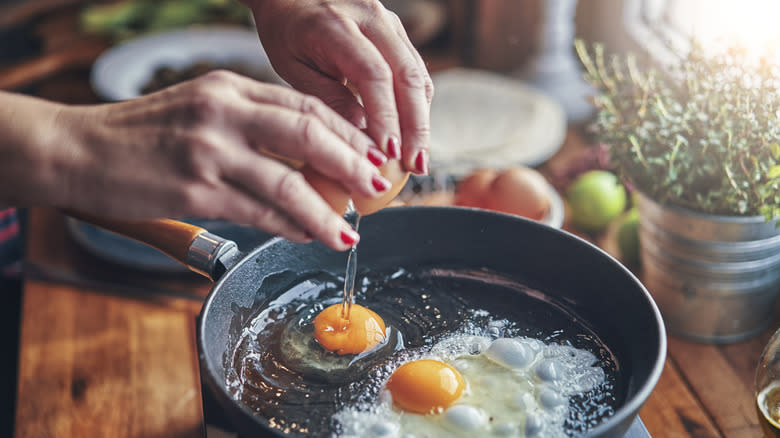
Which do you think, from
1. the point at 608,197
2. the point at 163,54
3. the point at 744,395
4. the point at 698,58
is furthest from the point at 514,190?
the point at 163,54

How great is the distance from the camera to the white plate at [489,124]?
186 cm

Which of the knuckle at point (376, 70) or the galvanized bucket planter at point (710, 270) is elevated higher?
the knuckle at point (376, 70)

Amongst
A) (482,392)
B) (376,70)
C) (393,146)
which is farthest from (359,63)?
(482,392)

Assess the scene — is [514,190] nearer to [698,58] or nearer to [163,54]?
[698,58]

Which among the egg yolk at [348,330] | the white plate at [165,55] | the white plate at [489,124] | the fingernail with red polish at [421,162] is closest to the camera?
the fingernail with red polish at [421,162]

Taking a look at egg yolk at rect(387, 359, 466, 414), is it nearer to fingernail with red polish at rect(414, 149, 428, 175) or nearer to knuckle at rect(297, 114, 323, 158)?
fingernail with red polish at rect(414, 149, 428, 175)

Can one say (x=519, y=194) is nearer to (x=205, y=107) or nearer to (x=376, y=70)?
(x=376, y=70)

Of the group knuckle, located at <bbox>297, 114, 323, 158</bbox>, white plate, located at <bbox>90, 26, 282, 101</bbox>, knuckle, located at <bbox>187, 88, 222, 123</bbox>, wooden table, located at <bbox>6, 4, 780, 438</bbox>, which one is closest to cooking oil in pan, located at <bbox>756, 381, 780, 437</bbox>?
wooden table, located at <bbox>6, 4, 780, 438</bbox>

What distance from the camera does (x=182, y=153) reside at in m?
0.70

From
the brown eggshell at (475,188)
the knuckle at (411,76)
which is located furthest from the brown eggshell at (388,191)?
the brown eggshell at (475,188)

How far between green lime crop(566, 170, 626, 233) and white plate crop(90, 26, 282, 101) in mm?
997

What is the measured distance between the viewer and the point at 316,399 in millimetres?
933

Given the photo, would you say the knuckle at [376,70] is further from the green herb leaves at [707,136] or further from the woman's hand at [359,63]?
the green herb leaves at [707,136]

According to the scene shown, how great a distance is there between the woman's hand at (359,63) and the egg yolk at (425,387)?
0.90ft
